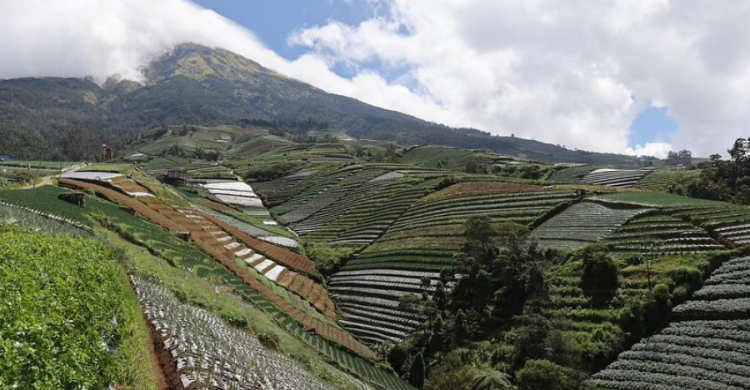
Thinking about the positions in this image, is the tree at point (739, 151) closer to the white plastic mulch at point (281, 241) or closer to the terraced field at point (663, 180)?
the terraced field at point (663, 180)

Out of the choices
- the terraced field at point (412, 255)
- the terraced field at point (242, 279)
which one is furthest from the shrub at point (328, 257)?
the terraced field at point (242, 279)

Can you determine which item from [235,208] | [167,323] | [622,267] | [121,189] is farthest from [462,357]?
[235,208]

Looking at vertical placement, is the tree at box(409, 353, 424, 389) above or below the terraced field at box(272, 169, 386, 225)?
below

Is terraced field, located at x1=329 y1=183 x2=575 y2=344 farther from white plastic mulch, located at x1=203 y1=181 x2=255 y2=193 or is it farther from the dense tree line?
white plastic mulch, located at x1=203 y1=181 x2=255 y2=193

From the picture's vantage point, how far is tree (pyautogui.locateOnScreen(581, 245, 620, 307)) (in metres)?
37.8

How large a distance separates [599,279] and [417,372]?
16438 mm

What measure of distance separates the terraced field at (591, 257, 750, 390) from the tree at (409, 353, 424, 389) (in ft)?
43.5

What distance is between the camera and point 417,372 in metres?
38.7

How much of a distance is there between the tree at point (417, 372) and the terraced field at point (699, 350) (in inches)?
522

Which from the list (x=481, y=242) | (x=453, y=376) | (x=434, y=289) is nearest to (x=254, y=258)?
(x=434, y=289)

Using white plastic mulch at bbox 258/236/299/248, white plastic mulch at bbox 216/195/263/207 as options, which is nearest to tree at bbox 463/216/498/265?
white plastic mulch at bbox 258/236/299/248

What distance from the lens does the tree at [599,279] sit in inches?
1486

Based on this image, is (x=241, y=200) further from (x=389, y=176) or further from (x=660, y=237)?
(x=660, y=237)

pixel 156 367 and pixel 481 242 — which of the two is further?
pixel 481 242
